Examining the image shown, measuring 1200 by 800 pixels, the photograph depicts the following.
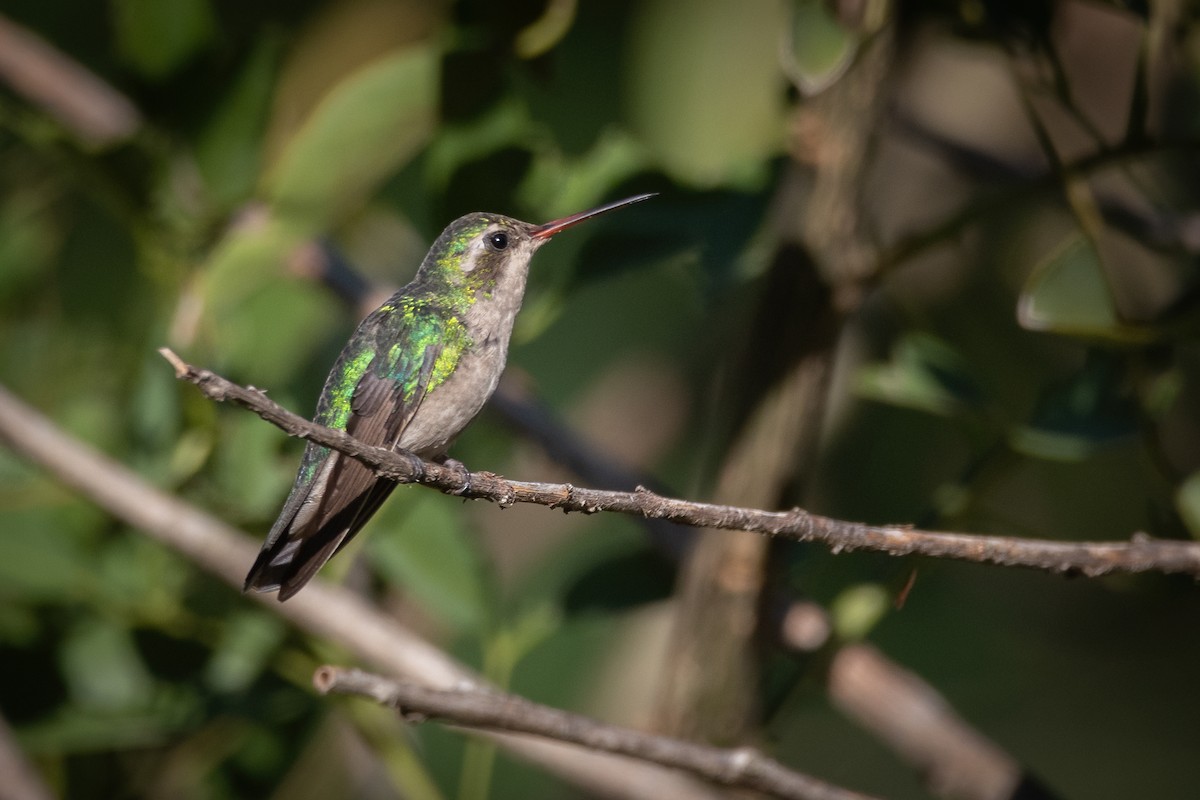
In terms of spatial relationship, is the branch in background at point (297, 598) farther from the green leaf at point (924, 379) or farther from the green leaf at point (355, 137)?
the green leaf at point (924, 379)

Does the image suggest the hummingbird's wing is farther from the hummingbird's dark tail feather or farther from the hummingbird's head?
the hummingbird's head

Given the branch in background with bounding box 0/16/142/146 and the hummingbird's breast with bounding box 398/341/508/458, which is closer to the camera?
the hummingbird's breast with bounding box 398/341/508/458

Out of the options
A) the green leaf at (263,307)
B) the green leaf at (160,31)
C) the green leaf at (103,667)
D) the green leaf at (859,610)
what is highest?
the green leaf at (160,31)

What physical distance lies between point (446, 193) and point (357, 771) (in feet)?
4.28

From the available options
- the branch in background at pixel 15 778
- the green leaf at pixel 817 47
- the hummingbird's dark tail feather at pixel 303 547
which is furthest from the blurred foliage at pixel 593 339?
the hummingbird's dark tail feather at pixel 303 547

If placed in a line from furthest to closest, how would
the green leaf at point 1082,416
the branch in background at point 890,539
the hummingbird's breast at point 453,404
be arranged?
the hummingbird's breast at point 453,404 → the green leaf at point 1082,416 → the branch in background at point 890,539

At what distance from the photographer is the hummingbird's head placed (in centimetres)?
215

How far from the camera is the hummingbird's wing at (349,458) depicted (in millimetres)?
1650

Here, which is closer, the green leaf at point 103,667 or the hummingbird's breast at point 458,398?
the hummingbird's breast at point 458,398

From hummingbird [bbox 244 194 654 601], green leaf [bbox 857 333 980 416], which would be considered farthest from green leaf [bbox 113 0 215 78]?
green leaf [bbox 857 333 980 416]

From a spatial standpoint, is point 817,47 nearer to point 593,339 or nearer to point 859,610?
point 859,610

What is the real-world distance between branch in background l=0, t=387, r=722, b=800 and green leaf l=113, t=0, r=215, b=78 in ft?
1.87

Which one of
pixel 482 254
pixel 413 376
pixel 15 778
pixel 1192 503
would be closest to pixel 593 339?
pixel 482 254

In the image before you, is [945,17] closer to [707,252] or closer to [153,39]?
[707,252]
